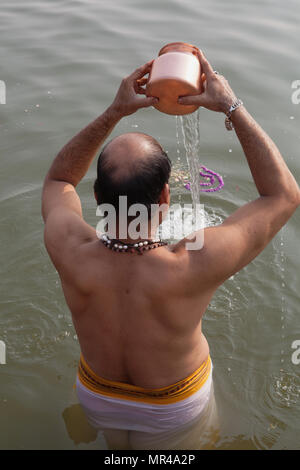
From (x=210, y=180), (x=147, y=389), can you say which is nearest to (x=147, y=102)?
(x=147, y=389)

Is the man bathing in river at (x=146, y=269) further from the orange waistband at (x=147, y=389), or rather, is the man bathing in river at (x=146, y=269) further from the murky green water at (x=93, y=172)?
the murky green water at (x=93, y=172)

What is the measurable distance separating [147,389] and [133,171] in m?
1.09

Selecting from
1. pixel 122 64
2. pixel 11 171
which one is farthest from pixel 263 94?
pixel 11 171

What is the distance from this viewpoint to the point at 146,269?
2.20 m

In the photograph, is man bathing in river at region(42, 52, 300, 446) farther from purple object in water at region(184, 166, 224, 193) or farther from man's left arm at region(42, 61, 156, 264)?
purple object in water at region(184, 166, 224, 193)

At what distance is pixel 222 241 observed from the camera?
2.19 m

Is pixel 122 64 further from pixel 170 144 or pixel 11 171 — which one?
pixel 11 171

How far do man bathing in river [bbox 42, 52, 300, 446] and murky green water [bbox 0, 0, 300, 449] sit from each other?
55cm

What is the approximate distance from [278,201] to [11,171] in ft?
12.5

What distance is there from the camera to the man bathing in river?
2.17 metres

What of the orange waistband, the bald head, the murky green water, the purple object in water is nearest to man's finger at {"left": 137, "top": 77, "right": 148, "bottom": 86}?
the bald head

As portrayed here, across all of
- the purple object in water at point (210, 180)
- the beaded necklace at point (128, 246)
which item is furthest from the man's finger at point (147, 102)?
the purple object in water at point (210, 180)

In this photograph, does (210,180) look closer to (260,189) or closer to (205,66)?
(205,66)

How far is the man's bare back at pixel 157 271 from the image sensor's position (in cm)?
220
